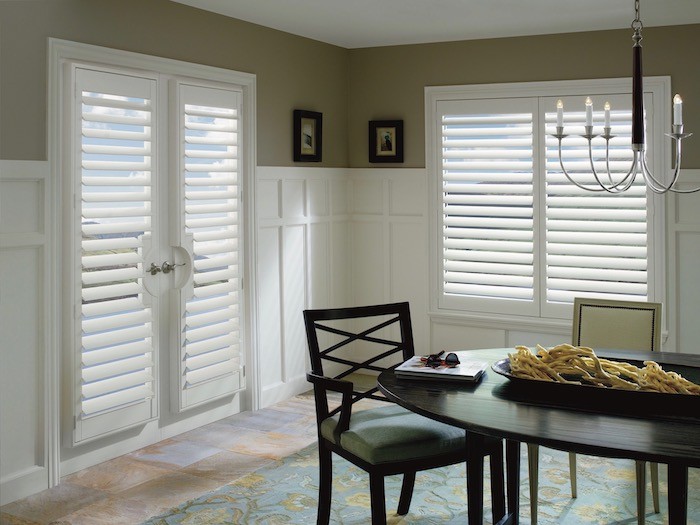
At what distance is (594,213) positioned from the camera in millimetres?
5109

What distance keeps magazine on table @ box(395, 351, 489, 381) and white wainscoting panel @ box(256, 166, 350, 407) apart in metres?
2.30

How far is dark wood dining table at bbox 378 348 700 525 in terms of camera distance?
7.00 feet

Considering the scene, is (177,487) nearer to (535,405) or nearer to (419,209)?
(535,405)

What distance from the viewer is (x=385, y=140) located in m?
5.78

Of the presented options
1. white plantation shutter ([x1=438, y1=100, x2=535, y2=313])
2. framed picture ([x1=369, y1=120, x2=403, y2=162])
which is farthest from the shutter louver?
framed picture ([x1=369, y1=120, x2=403, y2=162])

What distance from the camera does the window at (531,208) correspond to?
502 cm

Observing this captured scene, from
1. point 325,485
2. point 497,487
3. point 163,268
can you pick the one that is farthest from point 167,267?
point 497,487

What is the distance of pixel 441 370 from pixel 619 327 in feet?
3.65

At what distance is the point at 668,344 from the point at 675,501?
115 inches

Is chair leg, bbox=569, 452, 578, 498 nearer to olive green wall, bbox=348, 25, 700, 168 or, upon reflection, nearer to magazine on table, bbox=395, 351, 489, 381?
magazine on table, bbox=395, 351, 489, 381

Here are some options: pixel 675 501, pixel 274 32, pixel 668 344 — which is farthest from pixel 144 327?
pixel 668 344

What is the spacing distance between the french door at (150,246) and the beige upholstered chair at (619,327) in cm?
212

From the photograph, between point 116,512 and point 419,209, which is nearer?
point 116,512

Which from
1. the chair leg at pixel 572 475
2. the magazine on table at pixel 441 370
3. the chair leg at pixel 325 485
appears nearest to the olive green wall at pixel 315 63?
the chair leg at pixel 325 485
